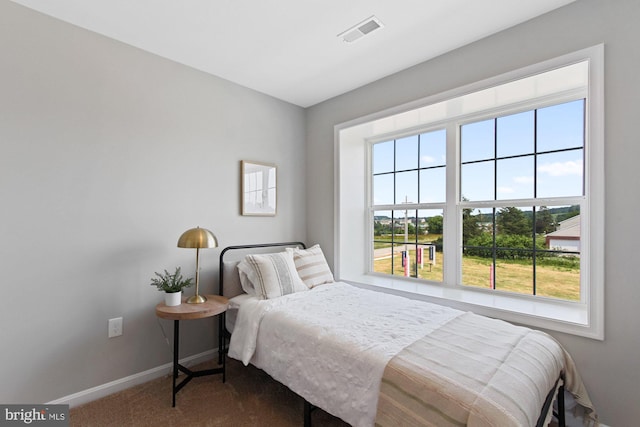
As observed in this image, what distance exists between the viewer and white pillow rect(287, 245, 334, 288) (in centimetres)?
275

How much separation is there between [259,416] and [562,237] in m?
2.52

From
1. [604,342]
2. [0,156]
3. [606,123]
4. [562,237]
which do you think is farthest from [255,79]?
[604,342]

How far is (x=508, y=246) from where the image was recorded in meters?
2.50

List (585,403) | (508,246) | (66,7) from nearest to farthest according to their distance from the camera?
(585,403) → (66,7) → (508,246)

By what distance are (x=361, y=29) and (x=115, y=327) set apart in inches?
110

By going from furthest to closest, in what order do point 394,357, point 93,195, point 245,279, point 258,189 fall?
point 258,189, point 245,279, point 93,195, point 394,357

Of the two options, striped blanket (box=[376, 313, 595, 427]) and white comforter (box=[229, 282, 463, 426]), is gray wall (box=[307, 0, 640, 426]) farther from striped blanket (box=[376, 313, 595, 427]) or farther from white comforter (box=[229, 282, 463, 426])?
white comforter (box=[229, 282, 463, 426])

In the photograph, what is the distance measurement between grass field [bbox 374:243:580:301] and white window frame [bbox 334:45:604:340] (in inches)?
2.4

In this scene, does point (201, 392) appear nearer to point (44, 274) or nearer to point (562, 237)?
point (44, 274)

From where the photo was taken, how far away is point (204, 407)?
6.57ft

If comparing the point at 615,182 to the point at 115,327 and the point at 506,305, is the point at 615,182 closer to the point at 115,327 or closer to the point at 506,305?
the point at 506,305

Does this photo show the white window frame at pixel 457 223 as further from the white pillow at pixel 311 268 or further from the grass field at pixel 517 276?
the white pillow at pixel 311 268

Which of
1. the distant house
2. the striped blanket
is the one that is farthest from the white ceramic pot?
the distant house

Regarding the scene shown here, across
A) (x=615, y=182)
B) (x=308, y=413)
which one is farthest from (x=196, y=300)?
(x=615, y=182)
